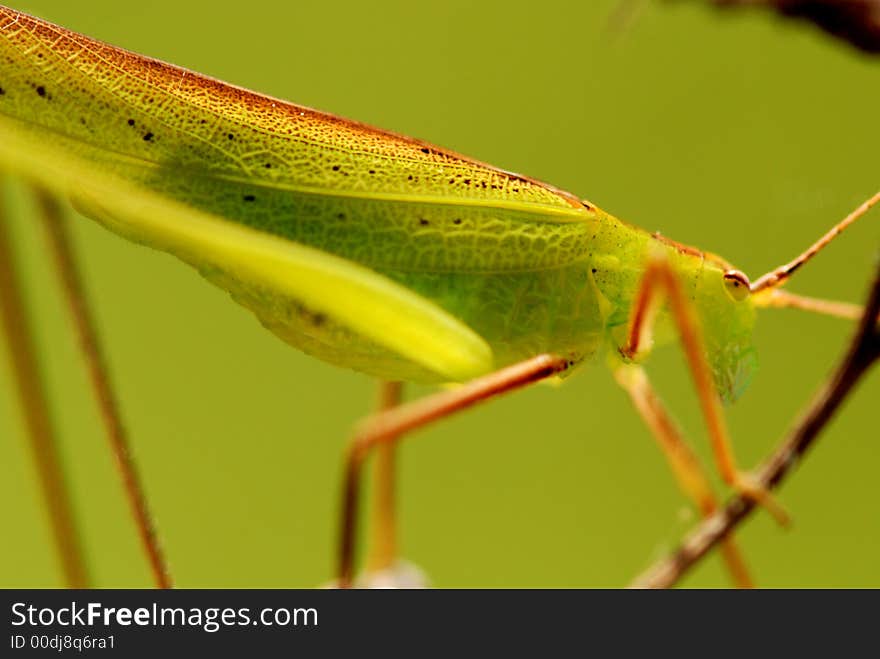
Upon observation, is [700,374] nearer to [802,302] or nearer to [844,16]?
[802,302]

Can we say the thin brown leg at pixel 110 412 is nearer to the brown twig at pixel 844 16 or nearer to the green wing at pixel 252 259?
the green wing at pixel 252 259

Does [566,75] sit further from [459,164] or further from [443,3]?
[459,164]

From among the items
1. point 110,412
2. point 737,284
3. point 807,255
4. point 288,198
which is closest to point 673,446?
point 737,284

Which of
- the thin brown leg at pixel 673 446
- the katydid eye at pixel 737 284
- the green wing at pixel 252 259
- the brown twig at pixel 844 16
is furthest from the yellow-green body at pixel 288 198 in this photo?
the brown twig at pixel 844 16

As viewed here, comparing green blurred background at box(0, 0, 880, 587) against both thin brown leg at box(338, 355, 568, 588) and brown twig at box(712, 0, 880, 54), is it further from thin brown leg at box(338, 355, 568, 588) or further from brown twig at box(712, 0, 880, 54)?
brown twig at box(712, 0, 880, 54)

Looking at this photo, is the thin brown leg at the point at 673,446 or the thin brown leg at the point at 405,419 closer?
the thin brown leg at the point at 405,419

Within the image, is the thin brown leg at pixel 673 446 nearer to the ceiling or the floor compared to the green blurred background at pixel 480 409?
nearer to the floor
